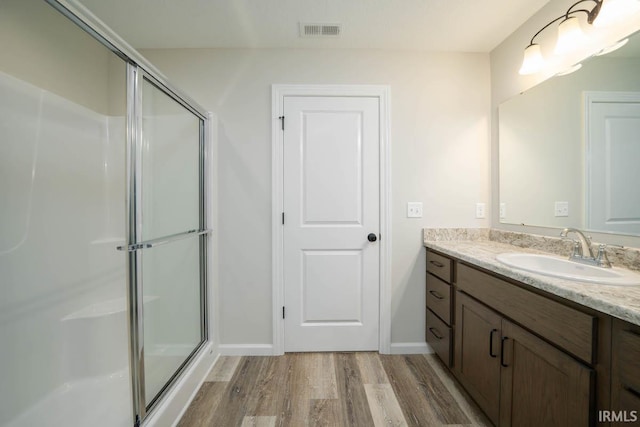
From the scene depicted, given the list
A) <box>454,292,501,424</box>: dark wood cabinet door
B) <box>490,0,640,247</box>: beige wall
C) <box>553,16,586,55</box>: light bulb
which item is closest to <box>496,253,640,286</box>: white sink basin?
<box>490,0,640,247</box>: beige wall

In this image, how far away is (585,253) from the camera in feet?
4.25

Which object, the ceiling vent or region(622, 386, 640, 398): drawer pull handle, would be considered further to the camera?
the ceiling vent

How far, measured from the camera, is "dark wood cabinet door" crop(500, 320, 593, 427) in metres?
0.86

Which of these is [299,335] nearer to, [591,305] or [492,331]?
[492,331]

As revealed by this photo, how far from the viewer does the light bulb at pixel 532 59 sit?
1.58 m

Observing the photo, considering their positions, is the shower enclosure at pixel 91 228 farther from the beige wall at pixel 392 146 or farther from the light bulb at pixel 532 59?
the light bulb at pixel 532 59

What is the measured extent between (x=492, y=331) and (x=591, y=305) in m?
0.55

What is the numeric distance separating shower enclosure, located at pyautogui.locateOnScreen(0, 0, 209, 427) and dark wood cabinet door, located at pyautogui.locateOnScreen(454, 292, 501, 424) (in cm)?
170

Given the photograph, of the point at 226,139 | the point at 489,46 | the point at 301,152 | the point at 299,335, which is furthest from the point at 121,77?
the point at 489,46

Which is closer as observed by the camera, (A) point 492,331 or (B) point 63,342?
(A) point 492,331

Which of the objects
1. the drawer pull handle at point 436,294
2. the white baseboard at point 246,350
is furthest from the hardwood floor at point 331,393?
the drawer pull handle at point 436,294

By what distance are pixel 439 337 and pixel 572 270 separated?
0.90 metres

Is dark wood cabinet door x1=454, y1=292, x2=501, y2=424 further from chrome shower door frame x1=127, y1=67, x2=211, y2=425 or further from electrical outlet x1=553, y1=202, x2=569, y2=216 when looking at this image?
chrome shower door frame x1=127, y1=67, x2=211, y2=425

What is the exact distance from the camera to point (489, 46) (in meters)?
2.01
